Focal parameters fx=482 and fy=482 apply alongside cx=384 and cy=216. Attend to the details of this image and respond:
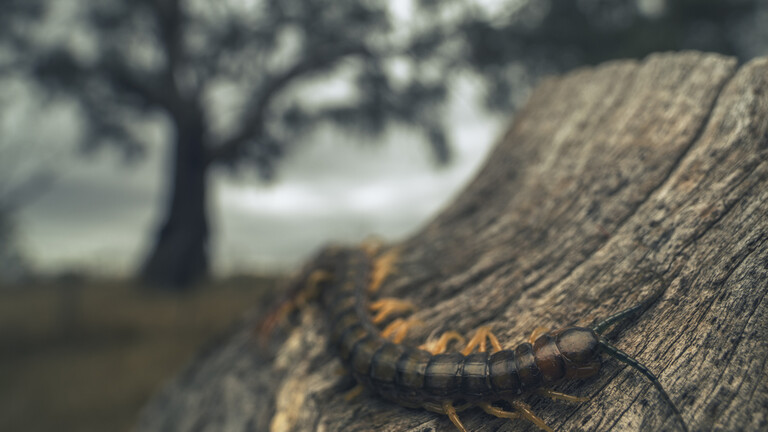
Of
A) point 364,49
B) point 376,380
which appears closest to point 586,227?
point 376,380

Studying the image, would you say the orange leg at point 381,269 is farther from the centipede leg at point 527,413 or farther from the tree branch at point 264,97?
the tree branch at point 264,97

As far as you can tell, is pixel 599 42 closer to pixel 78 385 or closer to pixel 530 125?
pixel 530 125

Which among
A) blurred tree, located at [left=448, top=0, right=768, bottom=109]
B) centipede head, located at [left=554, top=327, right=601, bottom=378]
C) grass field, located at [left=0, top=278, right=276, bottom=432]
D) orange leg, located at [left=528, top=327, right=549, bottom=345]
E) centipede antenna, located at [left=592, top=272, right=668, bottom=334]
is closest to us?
centipede head, located at [left=554, top=327, right=601, bottom=378]

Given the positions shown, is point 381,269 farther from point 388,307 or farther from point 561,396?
point 561,396

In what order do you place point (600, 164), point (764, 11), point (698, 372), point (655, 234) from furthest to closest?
point (764, 11), point (600, 164), point (655, 234), point (698, 372)

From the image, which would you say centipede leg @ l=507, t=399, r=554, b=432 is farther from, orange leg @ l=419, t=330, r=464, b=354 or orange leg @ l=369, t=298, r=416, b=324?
orange leg @ l=369, t=298, r=416, b=324

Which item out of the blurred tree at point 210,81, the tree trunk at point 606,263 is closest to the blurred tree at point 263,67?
the blurred tree at point 210,81

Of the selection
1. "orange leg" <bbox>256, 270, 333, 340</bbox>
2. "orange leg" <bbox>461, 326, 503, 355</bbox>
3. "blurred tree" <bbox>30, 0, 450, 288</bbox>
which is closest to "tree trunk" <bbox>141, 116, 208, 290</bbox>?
"blurred tree" <bbox>30, 0, 450, 288</bbox>
